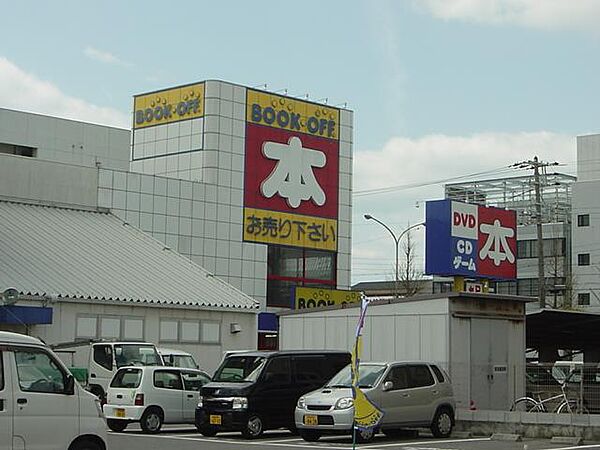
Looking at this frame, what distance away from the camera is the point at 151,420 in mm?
25188

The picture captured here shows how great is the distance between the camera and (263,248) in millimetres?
51531

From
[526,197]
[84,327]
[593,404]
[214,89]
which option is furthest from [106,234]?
[526,197]

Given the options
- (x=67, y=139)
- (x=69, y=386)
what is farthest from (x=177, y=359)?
(x=67, y=139)

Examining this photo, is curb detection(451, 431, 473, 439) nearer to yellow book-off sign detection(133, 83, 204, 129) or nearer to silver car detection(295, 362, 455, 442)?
silver car detection(295, 362, 455, 442)

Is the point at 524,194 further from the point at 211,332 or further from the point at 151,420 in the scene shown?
the point at 151,420

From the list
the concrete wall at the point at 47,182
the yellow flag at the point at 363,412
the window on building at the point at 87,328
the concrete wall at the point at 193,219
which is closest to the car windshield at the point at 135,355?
the window on building at the point at 87,328

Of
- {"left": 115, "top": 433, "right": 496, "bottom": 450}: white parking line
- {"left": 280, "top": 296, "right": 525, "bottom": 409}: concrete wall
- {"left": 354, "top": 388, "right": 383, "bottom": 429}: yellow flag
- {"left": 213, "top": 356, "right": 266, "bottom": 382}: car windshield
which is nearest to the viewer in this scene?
{"left": 354, "top": 388, "right": 383, "bottom": 429}: yellow flag

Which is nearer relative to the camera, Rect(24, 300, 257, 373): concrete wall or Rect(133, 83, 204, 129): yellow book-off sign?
Rect(24, 300, 257, 373): concrete wall

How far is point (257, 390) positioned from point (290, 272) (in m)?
28.8

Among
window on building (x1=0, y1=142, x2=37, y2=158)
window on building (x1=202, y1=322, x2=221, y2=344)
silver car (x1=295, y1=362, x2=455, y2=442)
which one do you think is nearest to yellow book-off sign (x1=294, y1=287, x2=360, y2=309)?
window on building (x1=202, y1=322, x2=221, y2=344)

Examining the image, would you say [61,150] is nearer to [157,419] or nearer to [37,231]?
[37,231]

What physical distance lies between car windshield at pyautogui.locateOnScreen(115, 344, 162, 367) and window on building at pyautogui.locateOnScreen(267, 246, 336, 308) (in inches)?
818

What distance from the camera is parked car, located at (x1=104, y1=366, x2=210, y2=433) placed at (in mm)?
25062

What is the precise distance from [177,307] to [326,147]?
1740cm
